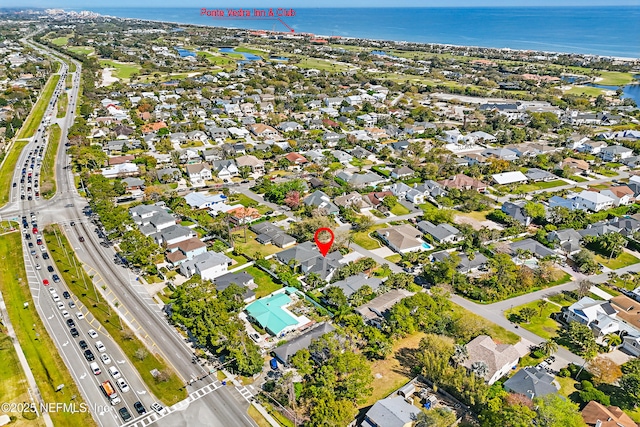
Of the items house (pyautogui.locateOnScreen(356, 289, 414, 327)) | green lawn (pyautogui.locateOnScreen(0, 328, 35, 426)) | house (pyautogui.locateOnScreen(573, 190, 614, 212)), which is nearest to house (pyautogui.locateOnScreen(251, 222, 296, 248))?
house (pyautogui.locateOnScreen(356, 289, 414, 327))

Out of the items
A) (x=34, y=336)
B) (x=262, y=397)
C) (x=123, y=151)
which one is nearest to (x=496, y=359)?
(x=262, y=397)

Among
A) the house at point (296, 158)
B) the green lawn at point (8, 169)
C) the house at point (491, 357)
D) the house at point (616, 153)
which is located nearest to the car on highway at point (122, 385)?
the house at point (491, 357)

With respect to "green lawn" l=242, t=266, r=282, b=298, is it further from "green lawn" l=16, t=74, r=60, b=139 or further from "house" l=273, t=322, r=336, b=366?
"green lawn" l=16, t=74, r=60, b=139

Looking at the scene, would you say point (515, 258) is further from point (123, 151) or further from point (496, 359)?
point (123, 151)

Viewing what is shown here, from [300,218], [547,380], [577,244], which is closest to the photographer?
[547,380]

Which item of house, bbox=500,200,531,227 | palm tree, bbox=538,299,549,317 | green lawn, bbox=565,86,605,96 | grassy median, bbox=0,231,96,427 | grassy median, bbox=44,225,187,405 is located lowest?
grassy median, bbox=0,231,96,427

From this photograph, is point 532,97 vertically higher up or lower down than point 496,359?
higher up
